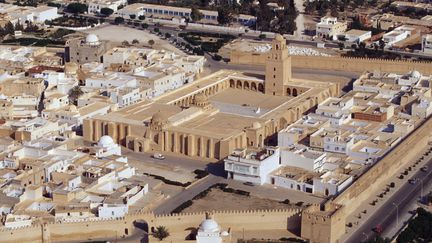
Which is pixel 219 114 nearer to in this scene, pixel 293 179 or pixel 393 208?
pixel 293 179

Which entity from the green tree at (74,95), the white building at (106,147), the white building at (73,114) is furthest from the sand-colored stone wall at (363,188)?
the green tree at (74,95)

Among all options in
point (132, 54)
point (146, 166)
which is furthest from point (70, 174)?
point (132, 54)

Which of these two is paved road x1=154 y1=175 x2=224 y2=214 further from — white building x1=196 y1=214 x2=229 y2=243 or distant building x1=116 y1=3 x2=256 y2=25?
distant building x1=116 y1=3 x2=256 y2=25

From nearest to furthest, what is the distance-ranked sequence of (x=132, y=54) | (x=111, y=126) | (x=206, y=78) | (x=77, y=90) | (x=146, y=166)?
(x=146, y=166), (x=111, y=126), (x=77, y=90), (x=206, y=78), (x=132, y=54)

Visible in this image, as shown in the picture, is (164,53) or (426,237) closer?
(426,237)

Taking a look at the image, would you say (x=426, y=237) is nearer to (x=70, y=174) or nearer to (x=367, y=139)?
(x=367, y=139)

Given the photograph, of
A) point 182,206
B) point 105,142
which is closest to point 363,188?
point 182,206

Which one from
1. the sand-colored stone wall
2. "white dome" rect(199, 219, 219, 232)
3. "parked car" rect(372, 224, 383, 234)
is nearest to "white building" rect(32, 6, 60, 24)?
the sand-colored stone wall

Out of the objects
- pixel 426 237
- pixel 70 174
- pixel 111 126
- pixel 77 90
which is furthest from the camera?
pixel 77 90
